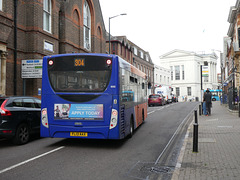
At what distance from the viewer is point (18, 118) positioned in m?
8.02

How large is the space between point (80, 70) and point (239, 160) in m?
4.85

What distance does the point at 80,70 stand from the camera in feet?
24.9

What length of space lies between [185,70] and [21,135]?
258ft

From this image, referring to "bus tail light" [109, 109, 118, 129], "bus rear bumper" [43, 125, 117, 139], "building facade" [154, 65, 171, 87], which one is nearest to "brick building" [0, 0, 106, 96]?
"bus rear bumper" [43, 125, 117, 139]

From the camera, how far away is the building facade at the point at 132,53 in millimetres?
41681

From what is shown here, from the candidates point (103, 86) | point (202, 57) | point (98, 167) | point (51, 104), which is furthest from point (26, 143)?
point (202, 57)

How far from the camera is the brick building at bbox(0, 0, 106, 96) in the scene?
49.0 ft

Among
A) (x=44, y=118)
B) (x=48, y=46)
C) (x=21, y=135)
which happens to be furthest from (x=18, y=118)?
(x=48, y=46)

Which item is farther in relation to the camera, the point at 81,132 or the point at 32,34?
the point at 32,34

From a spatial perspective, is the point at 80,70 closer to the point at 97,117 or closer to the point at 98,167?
the point at 97,117

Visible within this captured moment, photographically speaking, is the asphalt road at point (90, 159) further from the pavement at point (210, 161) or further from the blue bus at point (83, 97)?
the blue bus at point (83, 97)

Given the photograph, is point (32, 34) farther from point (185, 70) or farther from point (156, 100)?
point (185, 70)

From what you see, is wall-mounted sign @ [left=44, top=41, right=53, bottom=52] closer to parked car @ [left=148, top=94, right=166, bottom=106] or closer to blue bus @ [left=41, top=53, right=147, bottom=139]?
blue bus @ [left=41, top=53, right=147, bottom=139]

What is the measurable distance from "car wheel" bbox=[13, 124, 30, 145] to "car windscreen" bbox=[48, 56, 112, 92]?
1860mm
